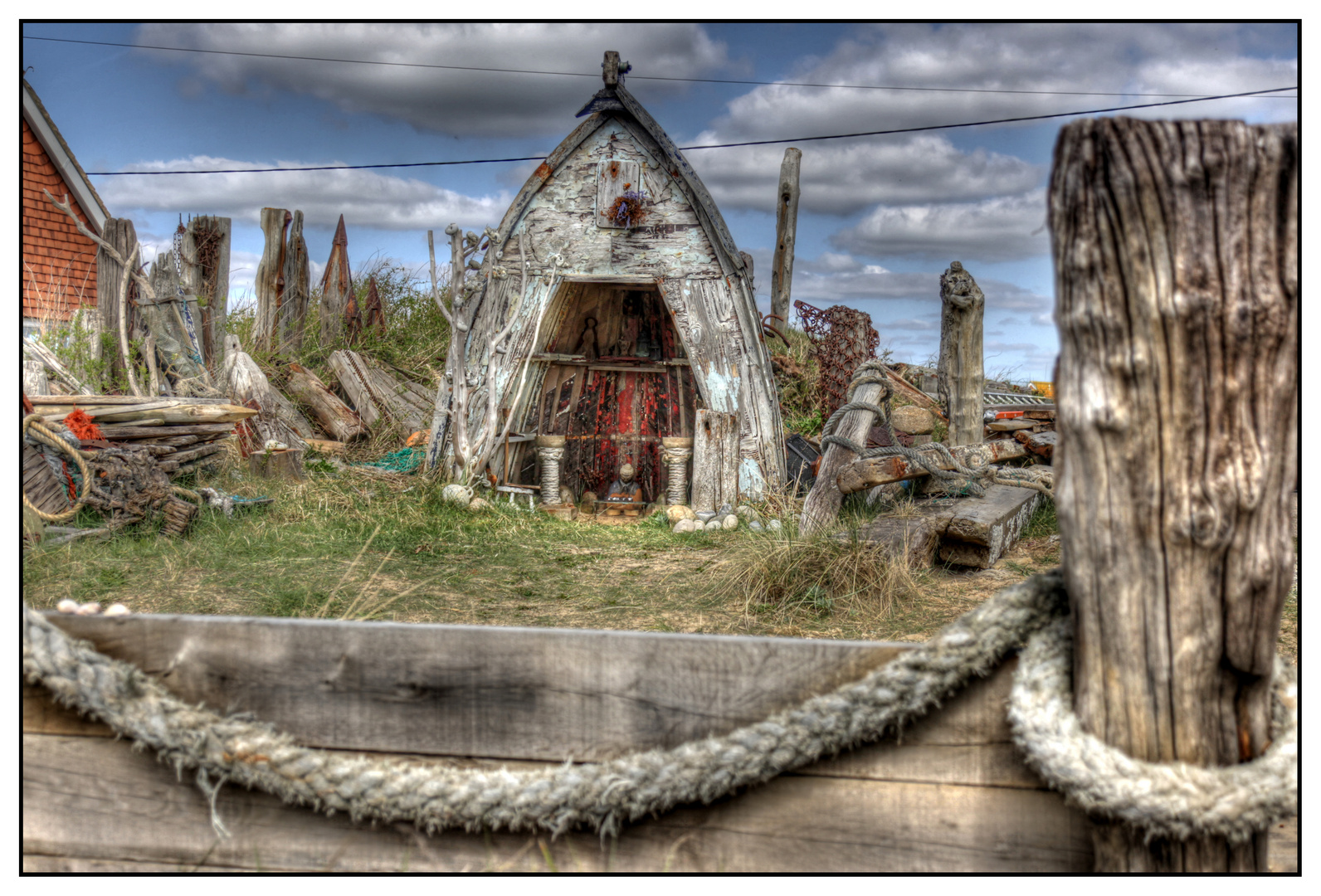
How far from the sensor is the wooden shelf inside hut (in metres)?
8.85

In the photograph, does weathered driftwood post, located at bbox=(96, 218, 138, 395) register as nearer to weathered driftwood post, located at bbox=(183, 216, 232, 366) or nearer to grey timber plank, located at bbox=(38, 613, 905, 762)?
weathered driftwood post, located at bbox=(183, 216, 232, 366)

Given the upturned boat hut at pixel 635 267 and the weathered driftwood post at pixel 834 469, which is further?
the upturned boat hut at pixel 635 267

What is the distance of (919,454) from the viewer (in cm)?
634

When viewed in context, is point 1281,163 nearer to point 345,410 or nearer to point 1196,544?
point 1196,544

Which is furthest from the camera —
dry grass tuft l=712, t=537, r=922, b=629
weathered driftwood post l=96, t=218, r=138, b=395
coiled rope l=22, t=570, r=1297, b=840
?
weathered driftwood post l=96, t=218, r=138, b=395

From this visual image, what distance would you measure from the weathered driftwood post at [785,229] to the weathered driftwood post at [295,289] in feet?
23.5

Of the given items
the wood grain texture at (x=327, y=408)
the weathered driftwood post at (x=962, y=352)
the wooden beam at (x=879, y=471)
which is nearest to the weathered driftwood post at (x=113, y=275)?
the wood grain texture at (x=327, y=408)

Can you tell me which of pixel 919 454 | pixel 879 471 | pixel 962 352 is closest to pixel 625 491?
pixel 879 471

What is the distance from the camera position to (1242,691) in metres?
1.51

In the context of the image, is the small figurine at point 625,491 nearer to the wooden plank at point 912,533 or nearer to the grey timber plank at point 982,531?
the wooden plank at point 912,533

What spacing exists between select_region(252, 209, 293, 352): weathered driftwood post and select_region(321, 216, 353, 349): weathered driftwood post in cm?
63

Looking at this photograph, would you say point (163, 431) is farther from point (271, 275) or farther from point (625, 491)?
point (271, 275)

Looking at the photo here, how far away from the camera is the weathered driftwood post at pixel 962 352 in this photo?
7.26 meters

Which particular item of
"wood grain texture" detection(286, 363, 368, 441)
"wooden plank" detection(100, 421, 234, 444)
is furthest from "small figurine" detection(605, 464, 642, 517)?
"wood grain texture" detection(286, 363, 368, 441)
